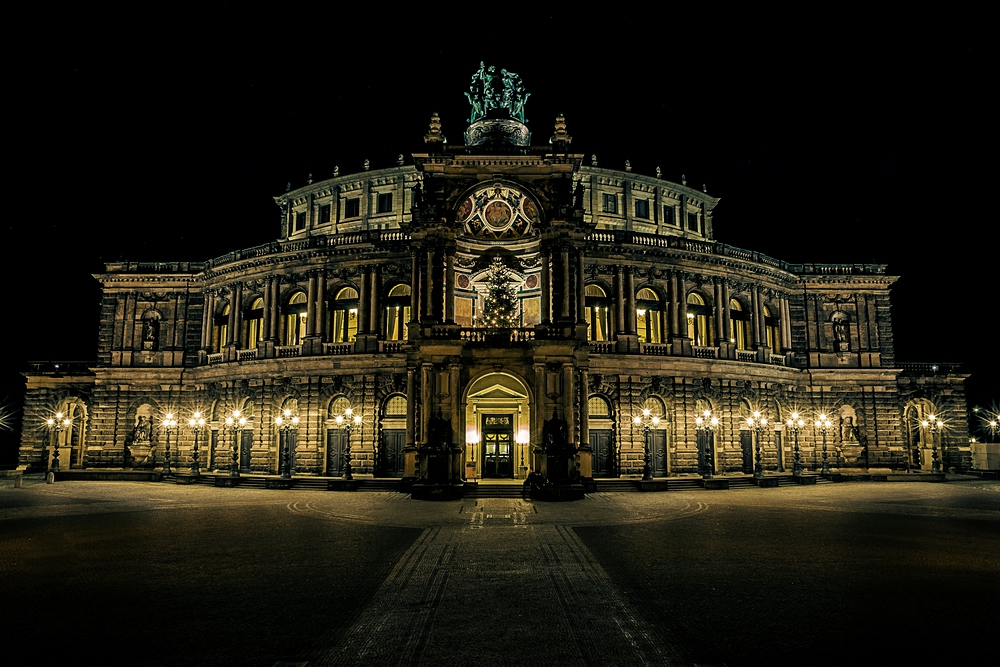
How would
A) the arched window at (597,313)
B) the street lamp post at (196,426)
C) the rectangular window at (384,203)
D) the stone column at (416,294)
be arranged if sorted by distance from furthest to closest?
the rectangular window at (384,203), the street lamp post at (196,426), the arched window at (597,313), the stone column at (416,294)

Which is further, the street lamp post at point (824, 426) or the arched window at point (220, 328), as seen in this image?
the arched window at point (220, 328)

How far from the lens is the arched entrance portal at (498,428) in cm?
3941

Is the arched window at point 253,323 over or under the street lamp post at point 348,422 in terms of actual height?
over

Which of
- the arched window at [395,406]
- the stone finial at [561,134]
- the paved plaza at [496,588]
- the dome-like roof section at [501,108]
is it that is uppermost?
the dome-like roof section at [501,108]

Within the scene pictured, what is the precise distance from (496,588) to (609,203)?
140ft

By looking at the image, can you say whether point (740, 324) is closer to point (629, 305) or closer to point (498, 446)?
point (629, 305)

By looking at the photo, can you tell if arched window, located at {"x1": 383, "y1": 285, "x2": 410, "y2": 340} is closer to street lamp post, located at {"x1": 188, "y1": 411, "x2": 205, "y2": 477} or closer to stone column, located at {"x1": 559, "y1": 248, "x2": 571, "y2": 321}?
stone column, located at {"x1": 559, "y1": 248, "x2": 571, "y2": 321}

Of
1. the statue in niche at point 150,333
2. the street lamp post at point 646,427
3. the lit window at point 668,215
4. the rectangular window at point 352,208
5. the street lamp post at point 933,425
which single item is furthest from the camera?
the lit window at point 668,215

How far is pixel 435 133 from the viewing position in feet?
122

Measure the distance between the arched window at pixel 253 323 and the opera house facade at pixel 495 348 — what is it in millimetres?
228

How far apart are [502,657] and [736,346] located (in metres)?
41.4

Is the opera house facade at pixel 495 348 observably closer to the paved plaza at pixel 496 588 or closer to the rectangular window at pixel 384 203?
the rectangular window at pixel 384 203

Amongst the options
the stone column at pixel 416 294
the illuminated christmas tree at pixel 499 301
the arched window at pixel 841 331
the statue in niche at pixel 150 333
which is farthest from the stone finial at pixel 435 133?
the arched window at pixel 841 331

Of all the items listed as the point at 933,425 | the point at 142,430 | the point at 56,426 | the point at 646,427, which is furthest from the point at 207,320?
the point at 933,425
